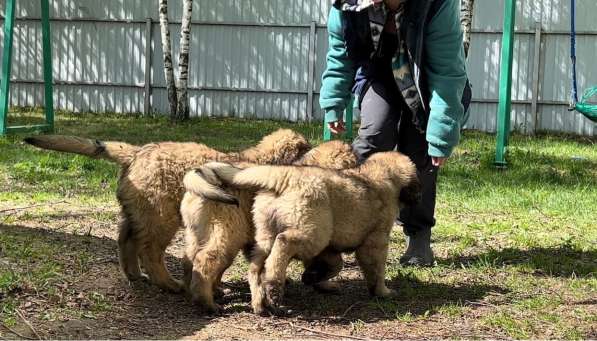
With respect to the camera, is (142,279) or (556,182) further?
(556,182)

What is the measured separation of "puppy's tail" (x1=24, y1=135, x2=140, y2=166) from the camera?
5.47m

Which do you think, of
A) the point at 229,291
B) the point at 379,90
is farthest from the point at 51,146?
the point at 379,90

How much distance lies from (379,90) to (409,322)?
1.98m

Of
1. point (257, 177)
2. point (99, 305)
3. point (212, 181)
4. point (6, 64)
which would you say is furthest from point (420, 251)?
point (6, 64)

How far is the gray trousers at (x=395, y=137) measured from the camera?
6273 millimetres

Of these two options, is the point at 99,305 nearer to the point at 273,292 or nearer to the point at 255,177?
the point at 273,292

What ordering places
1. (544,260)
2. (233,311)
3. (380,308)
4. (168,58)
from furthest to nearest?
(168,58) < (544,260) < (380,308) < (233,311)

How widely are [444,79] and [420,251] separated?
1378mm

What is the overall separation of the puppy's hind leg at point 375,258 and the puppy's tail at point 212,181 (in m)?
0.97

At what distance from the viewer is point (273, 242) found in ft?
16.3

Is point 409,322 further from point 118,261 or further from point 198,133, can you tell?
point 198,133

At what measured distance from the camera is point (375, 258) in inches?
213

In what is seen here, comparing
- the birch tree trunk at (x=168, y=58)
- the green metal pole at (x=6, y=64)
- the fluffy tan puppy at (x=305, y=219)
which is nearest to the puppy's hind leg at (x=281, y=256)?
the fluffy tan puppy at (x=305, y=219)

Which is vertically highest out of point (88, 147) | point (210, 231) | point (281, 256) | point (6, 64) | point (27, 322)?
point (6, 64)
